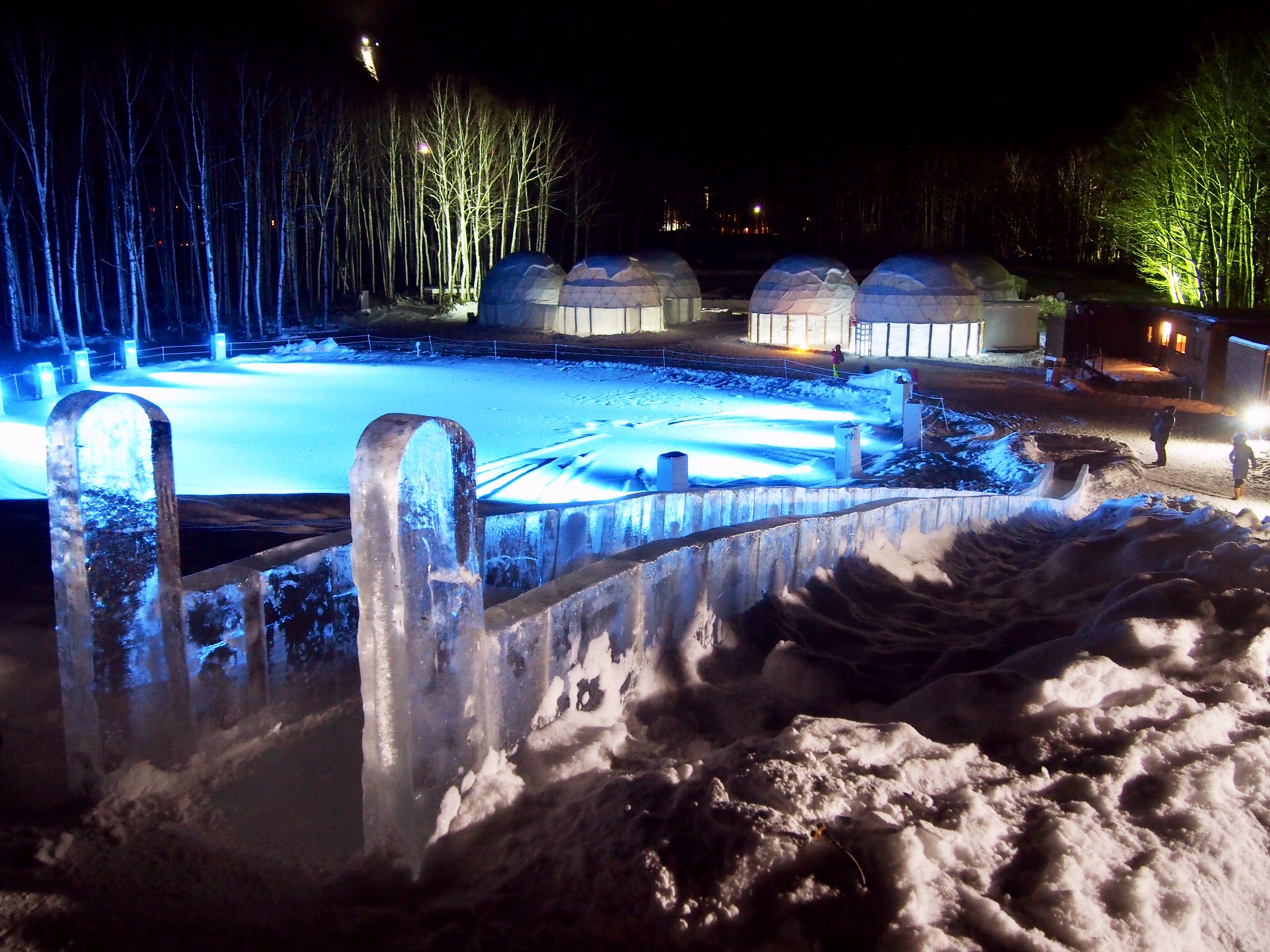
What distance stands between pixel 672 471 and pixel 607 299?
2144 centimetres

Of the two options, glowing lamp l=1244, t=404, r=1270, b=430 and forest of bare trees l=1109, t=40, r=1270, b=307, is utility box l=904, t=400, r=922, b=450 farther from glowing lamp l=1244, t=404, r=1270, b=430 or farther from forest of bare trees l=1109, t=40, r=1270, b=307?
forest of bare trees l=1109, t=40, r=1270, b=307

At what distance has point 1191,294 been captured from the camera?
3806cm

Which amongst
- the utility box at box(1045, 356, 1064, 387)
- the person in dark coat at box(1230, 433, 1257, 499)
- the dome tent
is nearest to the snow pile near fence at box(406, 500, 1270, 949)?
the person in dark coat at box(1230, 433, 1257, 499)

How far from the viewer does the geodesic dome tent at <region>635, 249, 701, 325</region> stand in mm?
38188

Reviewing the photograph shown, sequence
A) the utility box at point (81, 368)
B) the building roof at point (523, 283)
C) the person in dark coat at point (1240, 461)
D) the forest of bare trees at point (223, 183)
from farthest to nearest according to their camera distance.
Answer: the building roof at point (523, 283), the forest of bare trees at point (223, 183), the utility box at point (81, 368), the person in dark coat at point (1240, 461)

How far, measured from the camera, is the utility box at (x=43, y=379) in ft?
66.7

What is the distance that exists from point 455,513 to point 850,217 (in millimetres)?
68105

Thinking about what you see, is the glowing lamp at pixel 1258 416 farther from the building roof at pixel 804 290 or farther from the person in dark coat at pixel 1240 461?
the building roof at pixel 804 290

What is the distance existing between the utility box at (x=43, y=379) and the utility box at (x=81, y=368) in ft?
4.91

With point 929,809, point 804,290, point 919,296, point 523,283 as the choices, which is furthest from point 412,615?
point 523,283

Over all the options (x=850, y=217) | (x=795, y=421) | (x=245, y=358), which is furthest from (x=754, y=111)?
(x=795, y=421)

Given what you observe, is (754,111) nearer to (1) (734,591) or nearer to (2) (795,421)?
(2) (795,421)

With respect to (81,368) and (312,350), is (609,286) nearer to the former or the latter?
(312,350)

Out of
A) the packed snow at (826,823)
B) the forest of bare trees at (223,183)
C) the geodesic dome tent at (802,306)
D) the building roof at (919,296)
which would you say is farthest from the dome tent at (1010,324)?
the packed snow at (826,823)
